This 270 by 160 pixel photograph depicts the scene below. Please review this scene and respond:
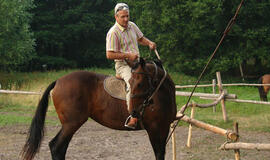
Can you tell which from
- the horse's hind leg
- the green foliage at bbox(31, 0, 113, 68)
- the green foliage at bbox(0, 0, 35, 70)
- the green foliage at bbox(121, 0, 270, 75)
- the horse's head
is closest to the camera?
the horse's head

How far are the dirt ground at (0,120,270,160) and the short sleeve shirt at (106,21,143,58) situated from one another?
2610mm

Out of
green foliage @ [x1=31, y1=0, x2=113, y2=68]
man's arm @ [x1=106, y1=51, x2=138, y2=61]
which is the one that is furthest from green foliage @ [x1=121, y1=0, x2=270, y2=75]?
man's arm @ [x1=106, y1=51, x2=138, y2=61]

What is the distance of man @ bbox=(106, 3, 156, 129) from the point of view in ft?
13.6

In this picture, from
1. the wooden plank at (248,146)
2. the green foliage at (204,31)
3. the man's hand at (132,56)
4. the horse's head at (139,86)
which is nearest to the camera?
the wooden plank at (248,146)

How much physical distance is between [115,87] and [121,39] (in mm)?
699

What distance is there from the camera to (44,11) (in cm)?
3391

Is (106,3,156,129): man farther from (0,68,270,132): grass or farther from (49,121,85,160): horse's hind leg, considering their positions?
(0,68,270,132): grass

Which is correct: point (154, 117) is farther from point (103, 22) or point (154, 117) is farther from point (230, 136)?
point (103, 22)

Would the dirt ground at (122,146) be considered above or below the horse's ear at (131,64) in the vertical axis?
below

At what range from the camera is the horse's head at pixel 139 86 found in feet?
12.1

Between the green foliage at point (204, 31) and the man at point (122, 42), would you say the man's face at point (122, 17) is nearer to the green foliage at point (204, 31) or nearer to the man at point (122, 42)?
the man at point (122, 42)

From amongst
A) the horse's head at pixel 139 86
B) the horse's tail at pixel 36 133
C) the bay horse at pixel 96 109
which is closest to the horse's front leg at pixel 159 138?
the bay horse at pixel 96 109

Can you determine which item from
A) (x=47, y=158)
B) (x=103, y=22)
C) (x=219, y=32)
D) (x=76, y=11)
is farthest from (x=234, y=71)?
(x=47, y=158)

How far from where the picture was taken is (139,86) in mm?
3695
